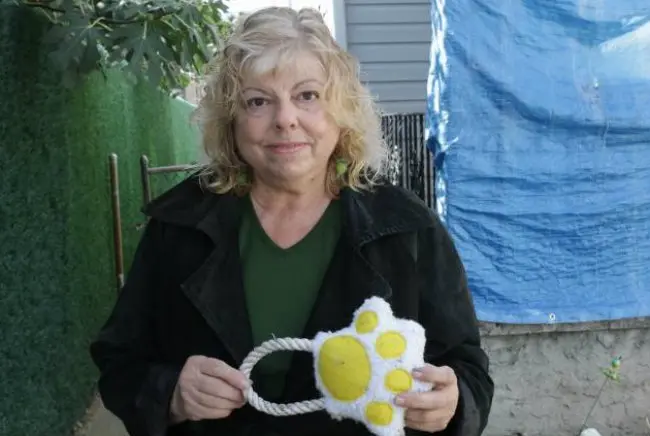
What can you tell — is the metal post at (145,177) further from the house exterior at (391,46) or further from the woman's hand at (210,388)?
the woman's hand at (210,388)

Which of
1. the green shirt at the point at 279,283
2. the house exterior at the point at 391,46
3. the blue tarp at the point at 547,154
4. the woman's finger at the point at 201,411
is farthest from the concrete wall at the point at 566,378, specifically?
the house exterior at the point at 391,46

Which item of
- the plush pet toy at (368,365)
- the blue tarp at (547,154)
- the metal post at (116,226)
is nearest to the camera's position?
the plush pet toy at (368,365)

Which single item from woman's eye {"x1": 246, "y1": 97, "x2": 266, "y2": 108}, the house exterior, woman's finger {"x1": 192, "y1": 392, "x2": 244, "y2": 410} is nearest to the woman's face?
woman's eye {"x1": 246, "y1": 97, "x2": 266, "y2": 108}

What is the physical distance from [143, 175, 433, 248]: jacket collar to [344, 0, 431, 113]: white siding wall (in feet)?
16.9

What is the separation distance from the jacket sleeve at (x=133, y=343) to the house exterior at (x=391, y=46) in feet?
17.3

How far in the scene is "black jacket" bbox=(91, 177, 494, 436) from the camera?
174 centimetres

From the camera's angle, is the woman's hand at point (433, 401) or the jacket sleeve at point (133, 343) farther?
the jacket sleeve at point (133, 343)

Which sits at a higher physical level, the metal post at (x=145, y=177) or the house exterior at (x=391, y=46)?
the house exterior at (x=391, y=46)

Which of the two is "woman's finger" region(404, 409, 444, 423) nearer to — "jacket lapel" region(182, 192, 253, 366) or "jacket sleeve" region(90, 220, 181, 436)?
"jacket lapel" region(182, 192, 253, 366)

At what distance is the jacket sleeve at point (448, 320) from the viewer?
1.81 meters

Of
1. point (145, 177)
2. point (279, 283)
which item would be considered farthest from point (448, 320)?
point (145, 177)

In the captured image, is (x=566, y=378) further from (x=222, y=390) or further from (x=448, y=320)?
(x=222, y=390)

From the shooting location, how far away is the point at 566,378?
4324mm

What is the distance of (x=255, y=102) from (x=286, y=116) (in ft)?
0.36
